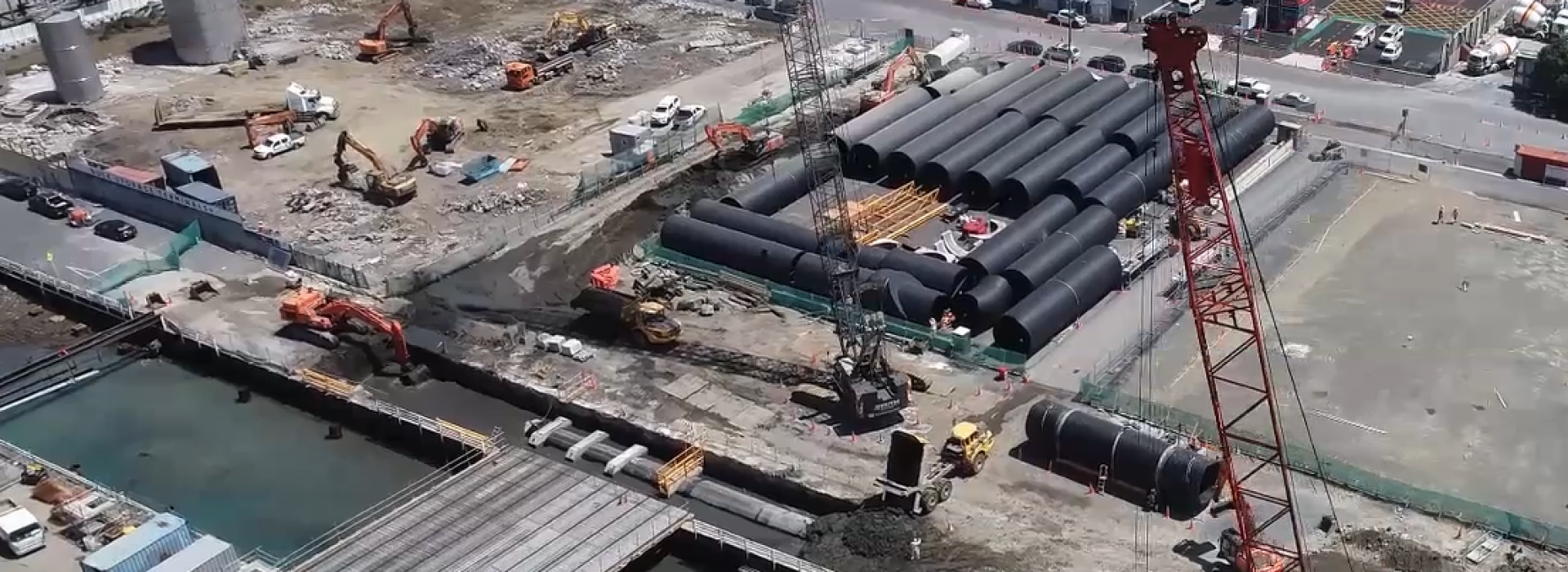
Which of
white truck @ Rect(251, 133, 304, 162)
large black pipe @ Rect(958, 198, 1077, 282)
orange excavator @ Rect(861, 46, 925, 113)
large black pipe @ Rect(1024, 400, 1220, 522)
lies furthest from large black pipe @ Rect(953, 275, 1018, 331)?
white truck @ Rect(251, 133, 304, 162)

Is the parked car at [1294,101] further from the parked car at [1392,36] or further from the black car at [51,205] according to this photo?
the black car at [51,205]

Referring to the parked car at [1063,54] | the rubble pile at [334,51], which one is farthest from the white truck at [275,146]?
the parked car at [1063,54]

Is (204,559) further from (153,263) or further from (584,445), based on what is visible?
(153,263)

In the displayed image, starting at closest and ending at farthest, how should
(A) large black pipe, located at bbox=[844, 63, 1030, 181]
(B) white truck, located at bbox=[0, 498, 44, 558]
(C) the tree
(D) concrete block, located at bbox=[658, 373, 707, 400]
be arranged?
(B) white truck, located at bbox=[0, 498, 44, 558] → (D) concrete block, located at bbox=[658, 373, 707, 400] → (A) large black pipe, located at bbox=[844, 63, 1030, 181] → (C) the tree

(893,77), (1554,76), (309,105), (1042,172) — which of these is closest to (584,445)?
(1042,172)

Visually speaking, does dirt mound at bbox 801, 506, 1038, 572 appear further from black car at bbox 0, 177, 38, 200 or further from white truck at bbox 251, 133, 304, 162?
black car at bbox 0, 177, 38, 200

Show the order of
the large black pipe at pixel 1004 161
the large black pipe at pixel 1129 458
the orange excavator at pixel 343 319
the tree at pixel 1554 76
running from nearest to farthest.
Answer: the large black pipe at pixel 1129 458
the orange excavator at pixel 343 319
the large black pipe at pixel 1004 161
the tree at pixel 1554 76

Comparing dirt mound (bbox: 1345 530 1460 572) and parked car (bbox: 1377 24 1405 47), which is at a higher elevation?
parked car (bbox: 1377 24 1405 47)
